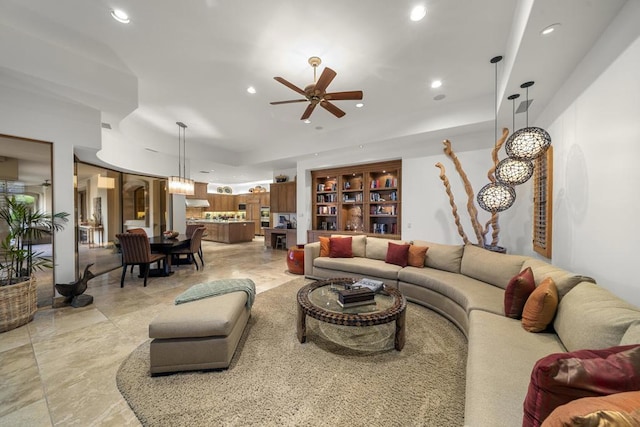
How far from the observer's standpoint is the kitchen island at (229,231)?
30.7 ft

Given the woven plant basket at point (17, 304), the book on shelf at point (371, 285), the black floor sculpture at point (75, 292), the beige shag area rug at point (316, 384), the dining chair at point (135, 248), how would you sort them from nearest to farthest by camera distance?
the beige shag area rug at point (316, 384) → the woven plant basket at point (17, 304) → the book on shelf at point (371, 285) → the black floor sculpture at point (75, 292) → the dining chair at point (135, 248)

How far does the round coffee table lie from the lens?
208 centimetres

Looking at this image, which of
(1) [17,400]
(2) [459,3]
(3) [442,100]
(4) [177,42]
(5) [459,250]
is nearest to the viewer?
(1) [17,400]

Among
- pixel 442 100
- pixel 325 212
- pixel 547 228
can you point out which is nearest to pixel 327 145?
pixel 325 212

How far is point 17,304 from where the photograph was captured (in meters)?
2.66

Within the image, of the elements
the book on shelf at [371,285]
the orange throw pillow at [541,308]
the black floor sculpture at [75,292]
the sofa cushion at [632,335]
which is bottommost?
the black floor sculpture at [75,292]

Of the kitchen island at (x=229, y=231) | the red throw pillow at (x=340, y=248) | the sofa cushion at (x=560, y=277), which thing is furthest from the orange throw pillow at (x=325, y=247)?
the kitchen island at (x=229, y=231)

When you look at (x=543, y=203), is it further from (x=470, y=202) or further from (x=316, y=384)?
(x=316, y=384)

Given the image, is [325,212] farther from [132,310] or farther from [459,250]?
[132,310]

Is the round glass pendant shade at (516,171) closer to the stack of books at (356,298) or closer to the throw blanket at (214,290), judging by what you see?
the stack of books at (356,298)

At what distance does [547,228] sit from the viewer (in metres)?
2.96

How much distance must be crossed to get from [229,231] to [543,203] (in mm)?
9085

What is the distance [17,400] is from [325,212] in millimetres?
5980

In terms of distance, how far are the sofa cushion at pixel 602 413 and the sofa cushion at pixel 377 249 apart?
3.43 metres
